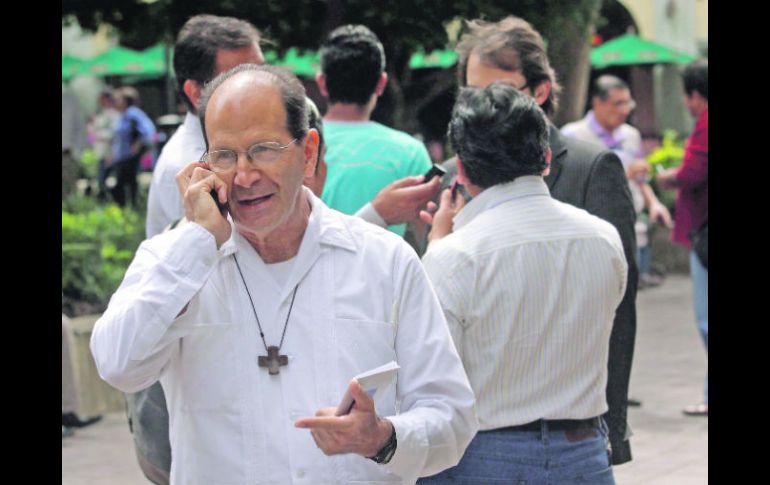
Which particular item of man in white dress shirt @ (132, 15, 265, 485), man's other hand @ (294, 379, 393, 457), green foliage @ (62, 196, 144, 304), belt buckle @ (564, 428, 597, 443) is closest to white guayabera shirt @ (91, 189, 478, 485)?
man's other hand @ (294, 379, 393, 457)

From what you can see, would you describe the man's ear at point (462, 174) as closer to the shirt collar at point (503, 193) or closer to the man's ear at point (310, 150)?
the shirt collar at point (503, 193)

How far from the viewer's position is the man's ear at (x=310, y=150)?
3.07 meters

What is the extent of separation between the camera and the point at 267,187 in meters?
2.94

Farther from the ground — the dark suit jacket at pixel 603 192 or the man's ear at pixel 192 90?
the man's ear at pixel 192 90

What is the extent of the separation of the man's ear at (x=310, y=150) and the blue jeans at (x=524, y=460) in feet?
3.50

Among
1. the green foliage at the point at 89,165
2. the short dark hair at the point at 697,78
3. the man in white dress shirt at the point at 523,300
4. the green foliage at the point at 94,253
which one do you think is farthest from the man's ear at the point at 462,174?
the green foliage at the point at 89,165

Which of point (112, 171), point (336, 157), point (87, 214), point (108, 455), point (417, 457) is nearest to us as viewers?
point (417, 457)

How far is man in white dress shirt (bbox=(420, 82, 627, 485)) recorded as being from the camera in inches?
150

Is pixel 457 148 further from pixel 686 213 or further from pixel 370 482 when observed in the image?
pixel 686 213

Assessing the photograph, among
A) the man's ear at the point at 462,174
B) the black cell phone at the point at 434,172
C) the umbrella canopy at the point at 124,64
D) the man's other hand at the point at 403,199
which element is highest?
the man's ear at the point at 462,174

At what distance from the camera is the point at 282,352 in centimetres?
294

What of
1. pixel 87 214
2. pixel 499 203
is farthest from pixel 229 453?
pixel 87 214

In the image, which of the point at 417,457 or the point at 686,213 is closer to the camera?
the point at 417,457

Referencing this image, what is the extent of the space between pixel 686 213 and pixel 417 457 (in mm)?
5620
